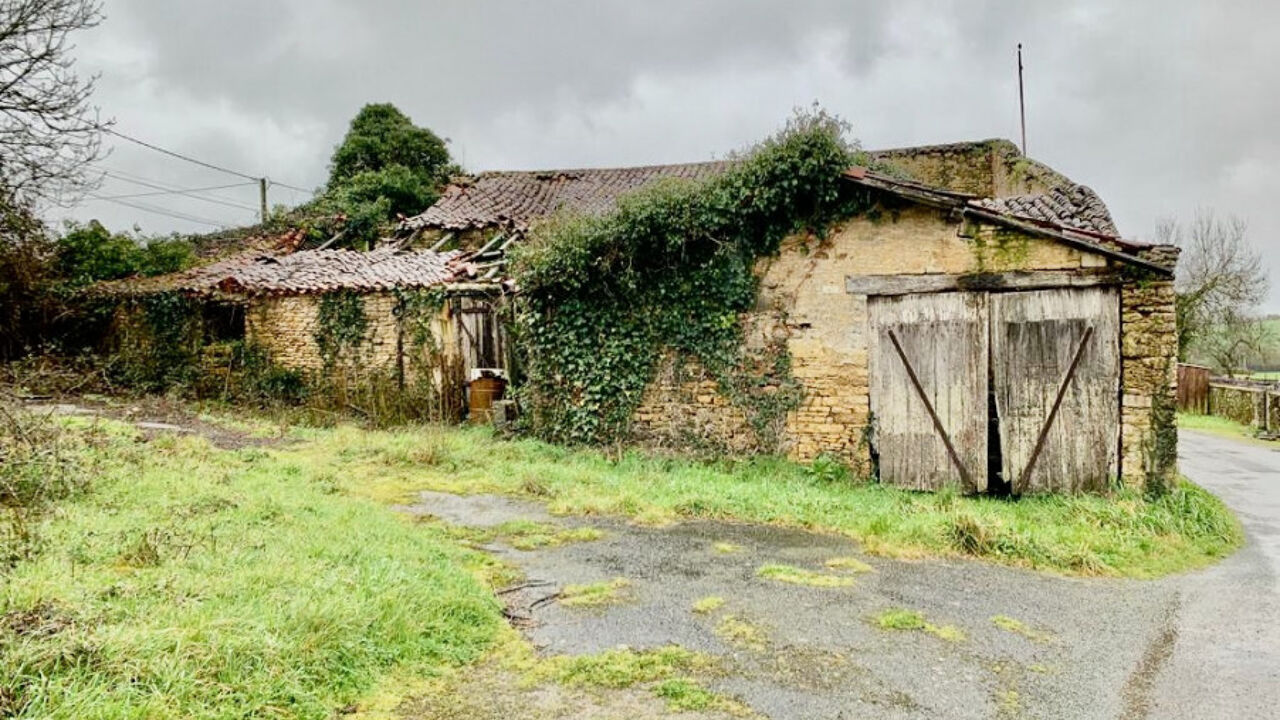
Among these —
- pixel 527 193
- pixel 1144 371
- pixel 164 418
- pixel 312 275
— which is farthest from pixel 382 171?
pixel 1144 371

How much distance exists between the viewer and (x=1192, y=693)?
13.5 feet

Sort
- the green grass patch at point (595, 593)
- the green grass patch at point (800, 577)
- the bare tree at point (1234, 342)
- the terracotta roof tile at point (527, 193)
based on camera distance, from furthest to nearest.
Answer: the bare tree at point (1234, 342) < the terracotta roof tile at point (527, 193) < the green grass patch at point (800, 577) < the green grass patch at point (595, 593)

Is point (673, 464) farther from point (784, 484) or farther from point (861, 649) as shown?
point (861, 649)

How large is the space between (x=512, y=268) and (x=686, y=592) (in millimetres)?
6758

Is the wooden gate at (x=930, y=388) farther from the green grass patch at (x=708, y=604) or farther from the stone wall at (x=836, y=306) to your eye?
the green grass patch at (x=708, y=604)

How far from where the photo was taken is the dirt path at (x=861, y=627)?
12.9 ft

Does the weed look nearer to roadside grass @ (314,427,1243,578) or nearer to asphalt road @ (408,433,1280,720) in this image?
asphalt road @ (408,433,1280,720)

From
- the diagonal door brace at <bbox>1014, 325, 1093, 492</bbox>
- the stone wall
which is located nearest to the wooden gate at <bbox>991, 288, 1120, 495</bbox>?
the diagonal door brace at <bbox>1014, 325, 1093, 492</bbox>

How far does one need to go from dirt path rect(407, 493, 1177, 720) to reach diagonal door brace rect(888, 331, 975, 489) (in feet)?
8.08

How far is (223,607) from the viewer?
3.84 metres

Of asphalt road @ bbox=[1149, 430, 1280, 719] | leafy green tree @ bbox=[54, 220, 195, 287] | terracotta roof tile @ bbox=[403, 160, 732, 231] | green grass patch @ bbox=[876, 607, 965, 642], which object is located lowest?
asphalt road @ bbox=[1149, 430, 1280, 719]

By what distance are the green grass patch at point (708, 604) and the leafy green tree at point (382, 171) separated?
19.7 meters

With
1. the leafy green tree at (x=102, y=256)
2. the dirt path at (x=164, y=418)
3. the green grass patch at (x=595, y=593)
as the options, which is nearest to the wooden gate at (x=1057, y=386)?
the green grass patch at (x=595, y=593)

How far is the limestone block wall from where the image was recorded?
7.79m
